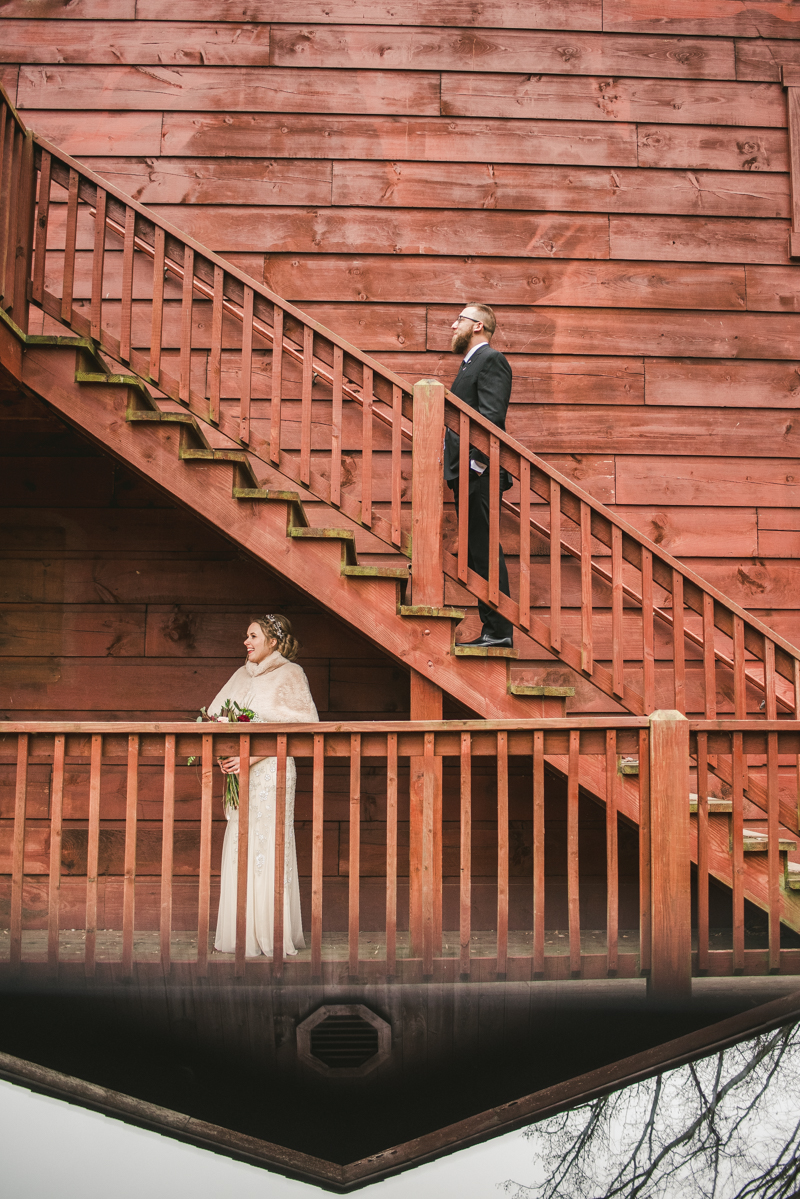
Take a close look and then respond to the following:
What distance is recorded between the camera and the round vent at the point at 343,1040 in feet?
10.2

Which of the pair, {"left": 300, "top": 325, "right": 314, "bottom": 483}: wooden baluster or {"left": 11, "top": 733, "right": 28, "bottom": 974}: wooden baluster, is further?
{"left": 300, "top": 325, "right": 314, "bottom": 483}: wooden baluster

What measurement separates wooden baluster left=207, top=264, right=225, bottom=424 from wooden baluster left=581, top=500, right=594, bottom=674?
175 centimetres

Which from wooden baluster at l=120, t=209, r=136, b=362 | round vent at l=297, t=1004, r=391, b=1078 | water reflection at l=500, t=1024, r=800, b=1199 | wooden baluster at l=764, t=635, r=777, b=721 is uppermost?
wooden baluster at l=120, t=209, r=136, b=362

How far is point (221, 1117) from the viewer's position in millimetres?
2631

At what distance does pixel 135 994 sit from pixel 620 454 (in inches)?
153

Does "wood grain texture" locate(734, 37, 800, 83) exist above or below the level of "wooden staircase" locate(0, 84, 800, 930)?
above

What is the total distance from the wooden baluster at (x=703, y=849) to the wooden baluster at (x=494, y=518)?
3.54 feet

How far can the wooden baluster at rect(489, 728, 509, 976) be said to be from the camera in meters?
3.66

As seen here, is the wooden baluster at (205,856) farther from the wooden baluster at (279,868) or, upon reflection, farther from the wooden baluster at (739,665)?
the wooden baluster at (739,665)

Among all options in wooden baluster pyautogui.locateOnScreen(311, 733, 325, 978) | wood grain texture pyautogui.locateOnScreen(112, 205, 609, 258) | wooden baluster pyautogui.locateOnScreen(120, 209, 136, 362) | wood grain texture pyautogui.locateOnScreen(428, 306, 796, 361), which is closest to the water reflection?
wooden baluster pyautogui.locateOnScreen(311, 733, 325, 978)

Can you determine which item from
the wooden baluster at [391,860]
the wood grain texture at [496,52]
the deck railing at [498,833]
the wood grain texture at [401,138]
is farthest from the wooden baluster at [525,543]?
the wood grain texture at [496,52]

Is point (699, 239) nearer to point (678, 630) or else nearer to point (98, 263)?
point (678, 630)

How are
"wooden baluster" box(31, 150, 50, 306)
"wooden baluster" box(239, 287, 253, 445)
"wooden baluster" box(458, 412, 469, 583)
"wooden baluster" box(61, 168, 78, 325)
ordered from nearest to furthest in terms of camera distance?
"wooden baluster" box(458, 412, 469, 583)
"wooden baluster" box(239, 287, 253, 445)
"wooden baluster" box(61, 168, 78, 325)
"wooden baluster" box(31, 150, 50, 306)

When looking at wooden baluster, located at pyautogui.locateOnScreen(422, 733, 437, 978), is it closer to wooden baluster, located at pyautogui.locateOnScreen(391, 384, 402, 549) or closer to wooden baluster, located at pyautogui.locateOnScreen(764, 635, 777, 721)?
wooden baluster, located at pyautogui.locateOnScreen(391, 384, 402, 549)
